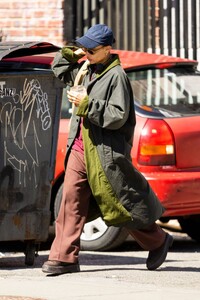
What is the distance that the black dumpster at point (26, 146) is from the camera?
8898mm

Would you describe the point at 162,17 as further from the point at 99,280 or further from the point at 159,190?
the point at 99,280

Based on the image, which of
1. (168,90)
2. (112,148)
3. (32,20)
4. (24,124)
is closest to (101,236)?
(168,90)

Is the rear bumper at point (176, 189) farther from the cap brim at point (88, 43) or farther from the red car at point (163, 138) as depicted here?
Answer: the cap brim at point (88, 43)

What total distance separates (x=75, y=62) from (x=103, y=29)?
356 mm

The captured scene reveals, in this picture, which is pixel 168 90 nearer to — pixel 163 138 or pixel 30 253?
pixel 163 138

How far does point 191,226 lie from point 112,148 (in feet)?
10.9

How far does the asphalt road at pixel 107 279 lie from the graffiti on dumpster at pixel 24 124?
2.41 feet

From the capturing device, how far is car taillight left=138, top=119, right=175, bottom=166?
1009 cm

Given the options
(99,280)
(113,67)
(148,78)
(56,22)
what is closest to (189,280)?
(99,280)

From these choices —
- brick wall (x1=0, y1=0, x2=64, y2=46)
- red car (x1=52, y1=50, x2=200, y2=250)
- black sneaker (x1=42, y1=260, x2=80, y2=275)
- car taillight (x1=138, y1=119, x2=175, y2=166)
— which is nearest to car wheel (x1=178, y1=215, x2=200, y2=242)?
red car (x1=52, y1=50, x2=200, y2=250)

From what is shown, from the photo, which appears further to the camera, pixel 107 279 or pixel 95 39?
pixel 95 39

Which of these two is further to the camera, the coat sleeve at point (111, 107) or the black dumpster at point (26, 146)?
the black dumpster at point (26, 146)

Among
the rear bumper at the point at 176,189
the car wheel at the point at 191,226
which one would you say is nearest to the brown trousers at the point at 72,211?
the rear bumper at the point at 176,189

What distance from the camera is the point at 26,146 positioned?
9023 millimetres
